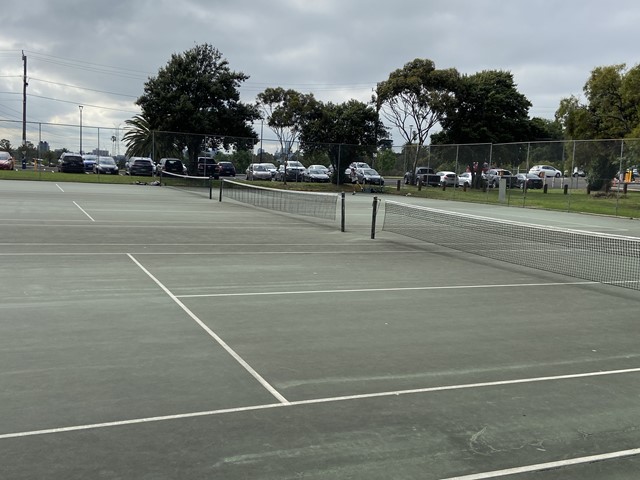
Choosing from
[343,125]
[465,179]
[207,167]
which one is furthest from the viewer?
[343,125]

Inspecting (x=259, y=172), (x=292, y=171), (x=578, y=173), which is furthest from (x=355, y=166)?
(x=578, y=173)

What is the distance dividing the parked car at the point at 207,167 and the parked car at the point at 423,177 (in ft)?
46.4

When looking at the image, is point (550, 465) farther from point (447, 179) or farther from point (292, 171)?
point (292, 171)

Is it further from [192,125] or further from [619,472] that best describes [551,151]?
[619,472]

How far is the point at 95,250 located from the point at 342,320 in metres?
6.88

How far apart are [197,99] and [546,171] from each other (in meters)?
28.0

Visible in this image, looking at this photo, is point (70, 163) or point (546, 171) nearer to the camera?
point (546, 171)

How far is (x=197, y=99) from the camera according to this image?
49.6 m

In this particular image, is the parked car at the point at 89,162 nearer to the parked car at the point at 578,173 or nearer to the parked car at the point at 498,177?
the parked car at the point at 498,177

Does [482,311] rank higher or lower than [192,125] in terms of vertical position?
lower

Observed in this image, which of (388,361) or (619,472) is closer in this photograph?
(619,472)

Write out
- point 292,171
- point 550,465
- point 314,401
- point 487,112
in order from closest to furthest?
point 550,465 → point 314,401 → point 292,171 → point 487,112

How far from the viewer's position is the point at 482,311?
27.1ft

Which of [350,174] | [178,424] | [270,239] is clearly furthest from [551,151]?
[178,424]
